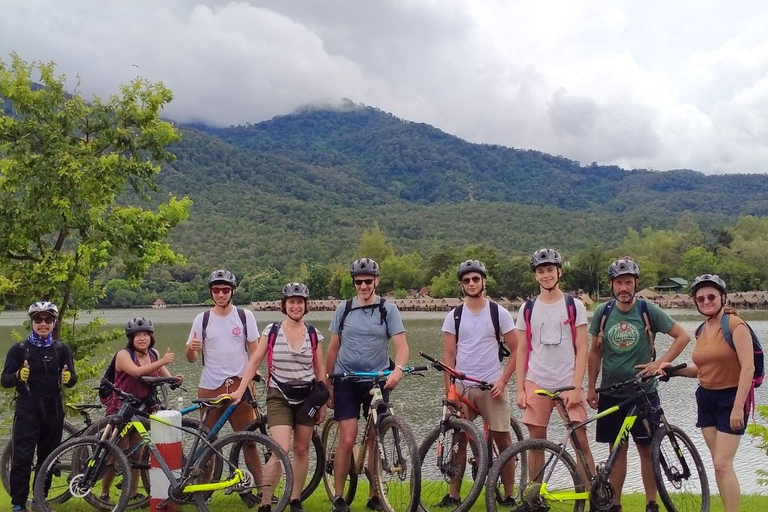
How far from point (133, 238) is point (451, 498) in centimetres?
668

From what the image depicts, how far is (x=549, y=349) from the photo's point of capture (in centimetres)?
584

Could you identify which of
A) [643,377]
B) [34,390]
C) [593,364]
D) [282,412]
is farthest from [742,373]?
[34,390]

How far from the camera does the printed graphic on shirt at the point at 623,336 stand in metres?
5.76

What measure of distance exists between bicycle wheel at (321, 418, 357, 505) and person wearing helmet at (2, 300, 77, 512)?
7.90ft

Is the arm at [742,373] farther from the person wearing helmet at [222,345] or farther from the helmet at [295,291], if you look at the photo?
the person wearing helmet at [222,345]

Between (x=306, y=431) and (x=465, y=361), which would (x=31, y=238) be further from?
(x=465, y=361)

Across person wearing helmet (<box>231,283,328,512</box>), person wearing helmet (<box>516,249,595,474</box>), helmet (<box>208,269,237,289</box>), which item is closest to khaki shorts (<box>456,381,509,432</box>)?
person wearing helmet (<box>516,249,595,474</box>)

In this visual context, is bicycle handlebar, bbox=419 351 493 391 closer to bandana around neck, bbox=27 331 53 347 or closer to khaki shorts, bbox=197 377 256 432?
khaki shorts, bbox=197 377 256 432

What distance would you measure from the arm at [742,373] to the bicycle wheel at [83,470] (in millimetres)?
4849

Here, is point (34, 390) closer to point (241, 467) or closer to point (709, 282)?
point (241, 467)

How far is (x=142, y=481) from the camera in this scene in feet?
21.4

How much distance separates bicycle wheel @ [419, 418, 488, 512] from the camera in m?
5.53

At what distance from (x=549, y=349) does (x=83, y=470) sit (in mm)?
4146

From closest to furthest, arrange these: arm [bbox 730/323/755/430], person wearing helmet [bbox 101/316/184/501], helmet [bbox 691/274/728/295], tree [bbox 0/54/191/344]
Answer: arm [bbox 730/323/755/430] < helmet [bbox 691/274/728/295] < person wearing helmet [bbox 101/316/184/501] < tree [bbox 0/54/191/344]
